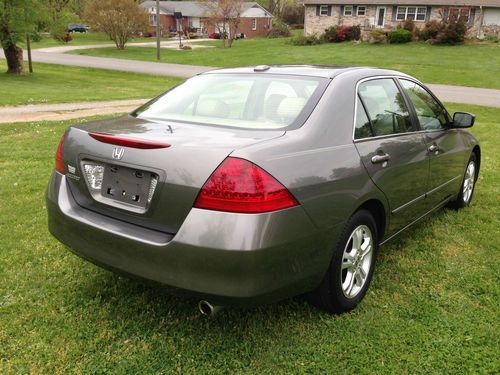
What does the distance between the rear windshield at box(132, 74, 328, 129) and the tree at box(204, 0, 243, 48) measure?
43577 millimetres

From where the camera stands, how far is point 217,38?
6166 centimetres

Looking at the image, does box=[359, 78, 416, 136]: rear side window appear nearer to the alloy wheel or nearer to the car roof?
the car roof

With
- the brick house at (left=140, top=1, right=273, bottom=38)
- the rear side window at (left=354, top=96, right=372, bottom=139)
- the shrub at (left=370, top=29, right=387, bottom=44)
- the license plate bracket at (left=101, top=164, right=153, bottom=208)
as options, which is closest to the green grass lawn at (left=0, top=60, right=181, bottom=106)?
the license plate bracket at (left=101, top=164, right=153, bottom=208)

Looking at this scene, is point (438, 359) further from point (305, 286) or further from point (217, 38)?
point (217, 38)

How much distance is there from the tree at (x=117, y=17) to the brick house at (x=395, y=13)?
1659 centimetres

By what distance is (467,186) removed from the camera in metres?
5.51

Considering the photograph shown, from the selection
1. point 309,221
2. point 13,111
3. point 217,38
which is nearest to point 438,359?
point 309,221

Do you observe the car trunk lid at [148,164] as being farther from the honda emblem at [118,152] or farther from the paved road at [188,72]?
the paved road at [188,72]

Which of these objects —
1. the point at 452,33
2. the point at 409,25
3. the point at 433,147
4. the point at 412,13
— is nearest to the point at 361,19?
the point at 412,13

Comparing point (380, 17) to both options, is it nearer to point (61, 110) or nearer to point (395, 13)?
point (395, 13)

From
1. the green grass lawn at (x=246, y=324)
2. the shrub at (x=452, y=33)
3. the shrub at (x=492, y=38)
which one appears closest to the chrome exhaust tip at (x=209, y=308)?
the green grass lawn at (x=246, y=324)

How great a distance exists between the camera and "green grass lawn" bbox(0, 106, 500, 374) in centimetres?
280

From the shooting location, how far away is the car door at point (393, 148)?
335 centimetres

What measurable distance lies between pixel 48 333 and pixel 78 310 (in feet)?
0.93
